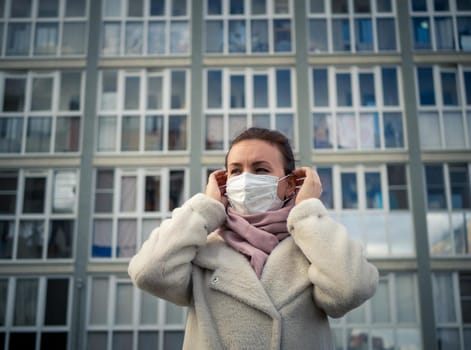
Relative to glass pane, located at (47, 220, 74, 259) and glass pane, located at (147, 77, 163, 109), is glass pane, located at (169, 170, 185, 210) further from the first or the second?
glass pane, located at (47, 220, 74, 259)

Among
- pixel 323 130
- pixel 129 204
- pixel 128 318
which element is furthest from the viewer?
pixel 323 130

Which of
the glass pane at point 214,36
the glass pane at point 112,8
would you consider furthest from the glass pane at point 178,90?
the glass pane at point 112,8

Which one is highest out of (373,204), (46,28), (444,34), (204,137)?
(46,28)

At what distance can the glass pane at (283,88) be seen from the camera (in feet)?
47.0

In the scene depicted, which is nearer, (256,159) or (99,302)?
(256,159)

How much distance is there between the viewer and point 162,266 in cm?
195

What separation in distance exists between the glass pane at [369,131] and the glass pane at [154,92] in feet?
18.2

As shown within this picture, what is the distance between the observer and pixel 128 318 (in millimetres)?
13242

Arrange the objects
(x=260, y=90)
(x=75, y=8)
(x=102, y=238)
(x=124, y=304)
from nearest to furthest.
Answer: (x=124, y=304)
(x=102, y=238)
(x=260, y=90)
(x=75, y=8)

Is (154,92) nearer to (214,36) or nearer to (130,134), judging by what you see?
(130,134)

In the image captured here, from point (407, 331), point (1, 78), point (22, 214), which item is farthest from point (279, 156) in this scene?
point (1, 78)

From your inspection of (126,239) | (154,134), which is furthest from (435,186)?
(126,239)

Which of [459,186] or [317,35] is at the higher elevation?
[317,35]

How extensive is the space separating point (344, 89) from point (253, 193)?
12.8 metres
